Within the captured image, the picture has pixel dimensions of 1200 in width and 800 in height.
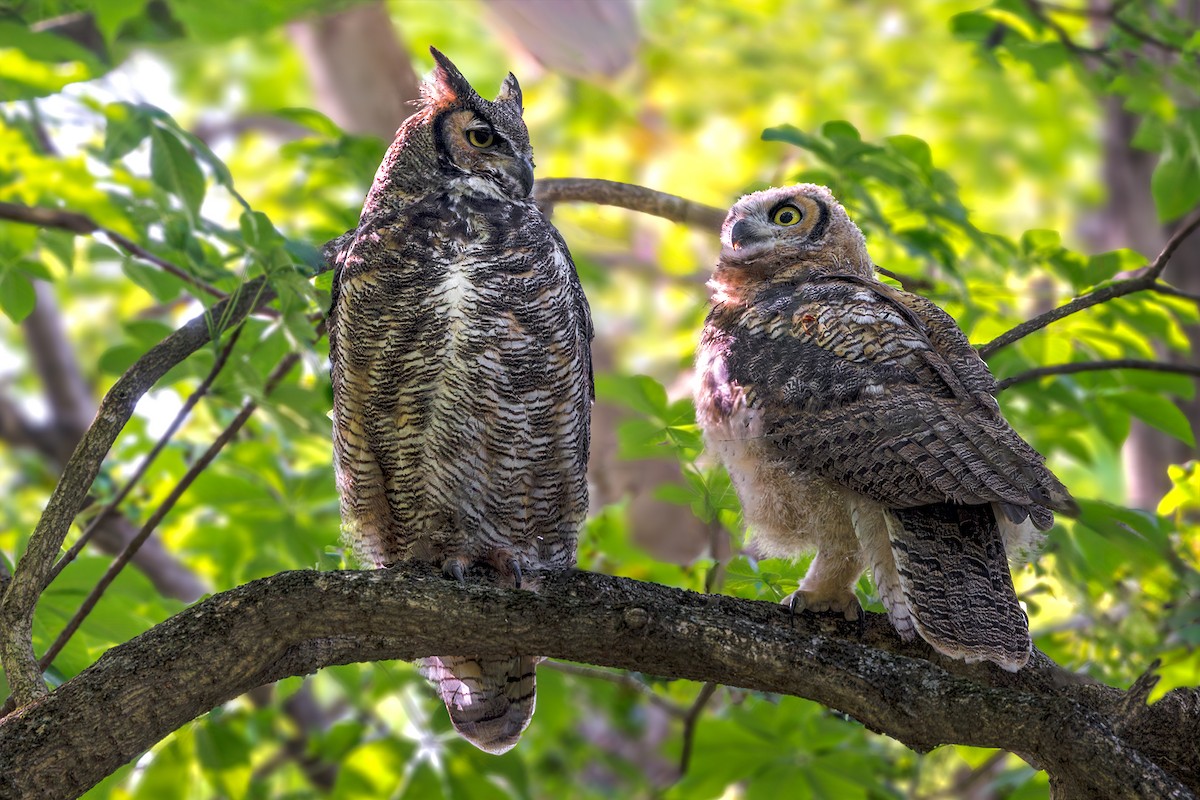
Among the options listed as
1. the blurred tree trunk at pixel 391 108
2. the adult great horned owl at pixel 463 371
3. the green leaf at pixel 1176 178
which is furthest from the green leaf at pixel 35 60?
the green leaf at pixel 1176 178

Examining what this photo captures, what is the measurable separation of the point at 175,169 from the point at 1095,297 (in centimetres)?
250

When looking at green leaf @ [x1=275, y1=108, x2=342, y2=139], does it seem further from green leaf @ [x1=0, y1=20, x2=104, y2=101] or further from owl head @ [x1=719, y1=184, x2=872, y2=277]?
owl head @ [x1=719, y1=184, x2=872, y2=277]

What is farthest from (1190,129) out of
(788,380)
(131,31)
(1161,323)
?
(131,31)

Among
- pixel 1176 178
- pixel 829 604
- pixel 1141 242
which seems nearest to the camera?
pixel 829 604

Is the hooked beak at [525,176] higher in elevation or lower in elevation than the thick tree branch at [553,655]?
higher

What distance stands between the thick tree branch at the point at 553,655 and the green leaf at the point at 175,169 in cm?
151

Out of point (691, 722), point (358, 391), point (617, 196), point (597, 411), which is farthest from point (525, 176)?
point (597, 411)

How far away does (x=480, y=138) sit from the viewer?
10.5 feet

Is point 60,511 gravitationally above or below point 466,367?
below

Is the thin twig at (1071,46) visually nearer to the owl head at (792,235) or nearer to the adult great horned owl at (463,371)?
the owl head at (792,235)

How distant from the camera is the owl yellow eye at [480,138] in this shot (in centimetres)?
318

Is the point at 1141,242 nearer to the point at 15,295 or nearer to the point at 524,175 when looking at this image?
the point at 524,175

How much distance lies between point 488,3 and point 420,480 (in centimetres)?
146

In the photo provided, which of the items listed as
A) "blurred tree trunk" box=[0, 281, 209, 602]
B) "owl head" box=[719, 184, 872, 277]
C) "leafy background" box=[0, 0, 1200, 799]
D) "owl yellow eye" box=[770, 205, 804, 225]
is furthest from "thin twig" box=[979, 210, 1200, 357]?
"blurred tree trunk" box=[0, 281, 209, 602]
